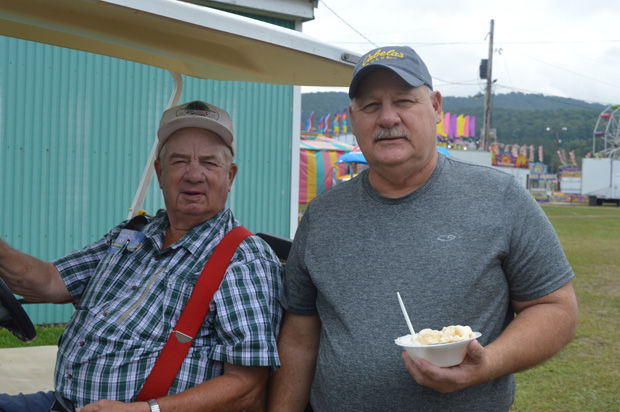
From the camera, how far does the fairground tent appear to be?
2167 centimetres

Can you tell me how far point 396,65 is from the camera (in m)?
1.87

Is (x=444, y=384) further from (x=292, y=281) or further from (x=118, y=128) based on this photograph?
(x=118, y=128)

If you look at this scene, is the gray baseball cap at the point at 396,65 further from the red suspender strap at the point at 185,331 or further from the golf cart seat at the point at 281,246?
the golf cart seat at the point at 281,246

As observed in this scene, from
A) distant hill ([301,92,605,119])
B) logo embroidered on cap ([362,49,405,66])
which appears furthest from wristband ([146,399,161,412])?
distant hill ([301,92,605,119])

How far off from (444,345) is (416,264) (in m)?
0.42

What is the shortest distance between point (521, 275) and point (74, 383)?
5.08 feet

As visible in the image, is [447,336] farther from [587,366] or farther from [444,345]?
[587,366]

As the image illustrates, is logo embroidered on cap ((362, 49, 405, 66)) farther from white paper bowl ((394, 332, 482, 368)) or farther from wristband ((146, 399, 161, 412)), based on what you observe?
wristband ((146, 399, 161, 412))

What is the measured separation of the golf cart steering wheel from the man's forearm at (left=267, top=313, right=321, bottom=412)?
38.1 inches

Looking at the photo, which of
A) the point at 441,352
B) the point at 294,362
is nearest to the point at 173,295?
the point at 294,362

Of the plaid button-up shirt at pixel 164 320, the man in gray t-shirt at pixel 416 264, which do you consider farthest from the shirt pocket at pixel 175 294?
the man in gray t-shirt at pixel 416 264

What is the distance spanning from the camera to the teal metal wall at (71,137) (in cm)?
550

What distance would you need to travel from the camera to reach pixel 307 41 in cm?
193

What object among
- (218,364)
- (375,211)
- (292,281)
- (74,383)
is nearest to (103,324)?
(74,383)
